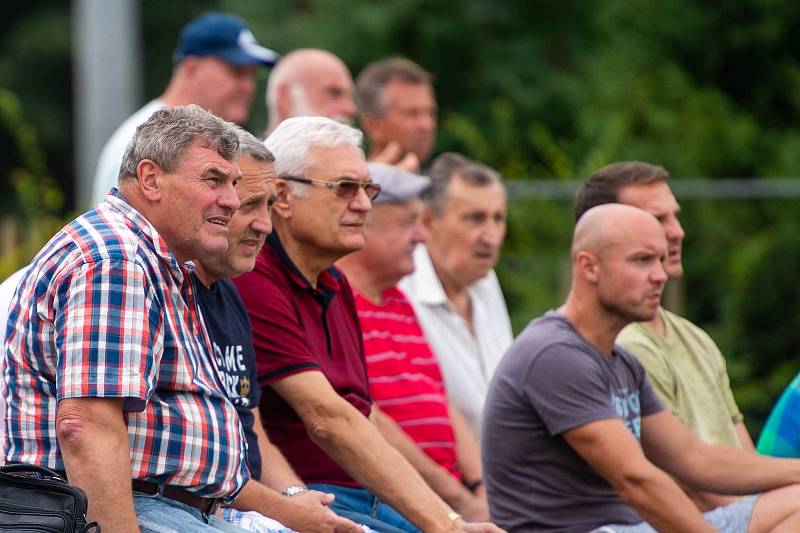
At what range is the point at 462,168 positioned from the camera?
19.2 ft

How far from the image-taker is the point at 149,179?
316 cm

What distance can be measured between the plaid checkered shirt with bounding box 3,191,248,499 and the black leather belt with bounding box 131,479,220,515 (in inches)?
1.3

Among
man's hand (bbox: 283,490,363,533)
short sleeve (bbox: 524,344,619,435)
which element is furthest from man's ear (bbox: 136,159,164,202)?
short sleeve (bbox: 524,344,619,435)

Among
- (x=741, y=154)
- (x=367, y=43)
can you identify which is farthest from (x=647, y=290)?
(x=367, y=43)

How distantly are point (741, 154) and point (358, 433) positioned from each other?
5.82 meters

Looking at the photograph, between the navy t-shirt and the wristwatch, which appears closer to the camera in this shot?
the navy t-shirt

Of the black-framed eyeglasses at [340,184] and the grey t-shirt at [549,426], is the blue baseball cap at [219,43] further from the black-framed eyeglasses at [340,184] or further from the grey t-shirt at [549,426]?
the grey t-shirt at [549,426]

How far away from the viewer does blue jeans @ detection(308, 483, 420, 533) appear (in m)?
4.09

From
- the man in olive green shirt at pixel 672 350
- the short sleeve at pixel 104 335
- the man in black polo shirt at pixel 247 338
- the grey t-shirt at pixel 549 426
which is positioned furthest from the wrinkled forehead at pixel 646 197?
the short sleeve at pixel 104 335

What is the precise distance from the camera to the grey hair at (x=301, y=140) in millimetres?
4168

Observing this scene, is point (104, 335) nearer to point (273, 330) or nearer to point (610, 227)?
point (273, 330)

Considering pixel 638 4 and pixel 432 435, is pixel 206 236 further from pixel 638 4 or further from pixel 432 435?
pixel 638 4

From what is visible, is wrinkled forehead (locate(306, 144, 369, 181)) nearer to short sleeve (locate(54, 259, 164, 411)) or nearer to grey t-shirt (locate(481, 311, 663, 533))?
grey t-shirt (locate(481, 311, 663, 533))

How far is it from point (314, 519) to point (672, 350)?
1.73m
